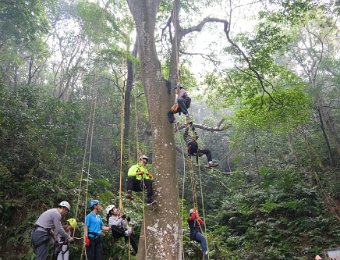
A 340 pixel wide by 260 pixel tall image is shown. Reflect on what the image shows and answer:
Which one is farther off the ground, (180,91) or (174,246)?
(180,91)

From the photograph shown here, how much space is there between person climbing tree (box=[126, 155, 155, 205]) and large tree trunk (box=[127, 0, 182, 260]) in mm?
132

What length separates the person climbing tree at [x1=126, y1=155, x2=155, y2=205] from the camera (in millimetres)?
4629

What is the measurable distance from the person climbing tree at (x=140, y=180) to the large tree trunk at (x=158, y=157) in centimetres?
13

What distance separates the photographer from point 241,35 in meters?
7.46

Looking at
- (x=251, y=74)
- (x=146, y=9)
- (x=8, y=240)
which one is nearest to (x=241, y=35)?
(x=251, y=74)

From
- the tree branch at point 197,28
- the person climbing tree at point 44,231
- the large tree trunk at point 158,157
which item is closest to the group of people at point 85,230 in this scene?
the person climbing tree at point 44,231

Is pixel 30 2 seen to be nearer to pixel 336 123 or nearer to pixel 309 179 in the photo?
pixel 309 179

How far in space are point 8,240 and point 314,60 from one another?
17050mm

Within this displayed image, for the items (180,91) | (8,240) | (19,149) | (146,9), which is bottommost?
(8,240)

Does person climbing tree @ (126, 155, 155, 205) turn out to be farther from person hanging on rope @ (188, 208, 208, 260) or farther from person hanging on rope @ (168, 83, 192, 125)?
person hanging on rope @ (188, 208, 208, 260)

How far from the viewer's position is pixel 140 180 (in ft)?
16.2

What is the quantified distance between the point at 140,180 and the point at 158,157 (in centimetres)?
52

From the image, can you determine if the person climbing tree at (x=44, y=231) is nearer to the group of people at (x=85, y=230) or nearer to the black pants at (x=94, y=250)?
the group of people at (x=85, y=230)

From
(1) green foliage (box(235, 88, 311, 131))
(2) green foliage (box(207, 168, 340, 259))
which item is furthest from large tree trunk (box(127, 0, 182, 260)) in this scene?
(2) green foliage (box(207, 168, 340, 259))
